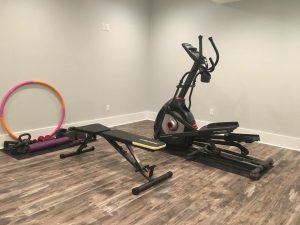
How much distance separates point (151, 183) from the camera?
285 centimetres

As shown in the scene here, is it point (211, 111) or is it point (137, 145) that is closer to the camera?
point (137, 145)

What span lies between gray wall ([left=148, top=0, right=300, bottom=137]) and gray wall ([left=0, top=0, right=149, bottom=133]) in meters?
0.77

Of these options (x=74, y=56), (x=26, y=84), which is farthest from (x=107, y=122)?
(x=26, y=84)

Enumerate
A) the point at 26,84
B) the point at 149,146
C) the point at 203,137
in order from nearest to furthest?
the point at 149,146
the point at 203,137
the point at 26,84

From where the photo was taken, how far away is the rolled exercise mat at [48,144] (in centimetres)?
378

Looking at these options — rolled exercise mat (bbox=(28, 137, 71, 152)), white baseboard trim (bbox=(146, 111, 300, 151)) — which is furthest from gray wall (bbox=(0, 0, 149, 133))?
white baseboard trim (bbox=(146, 111, 300, 151))

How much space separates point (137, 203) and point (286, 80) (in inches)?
126

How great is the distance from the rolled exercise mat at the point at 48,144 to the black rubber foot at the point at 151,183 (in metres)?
1.82

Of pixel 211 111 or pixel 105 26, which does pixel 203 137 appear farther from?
pixel 105 26

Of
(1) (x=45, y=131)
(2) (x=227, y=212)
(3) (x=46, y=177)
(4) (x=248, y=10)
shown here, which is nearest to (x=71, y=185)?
(3) (x=46, y=177)

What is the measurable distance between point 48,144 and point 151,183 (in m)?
1.85

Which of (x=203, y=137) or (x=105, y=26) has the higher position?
(x=105, y=26)

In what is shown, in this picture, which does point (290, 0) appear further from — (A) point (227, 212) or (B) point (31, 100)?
(B) point (31, 100)

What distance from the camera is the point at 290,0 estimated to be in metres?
4.18
